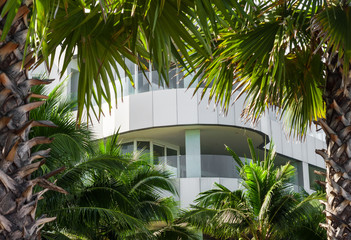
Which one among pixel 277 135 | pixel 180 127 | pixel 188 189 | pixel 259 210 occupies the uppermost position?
pixel 180 127

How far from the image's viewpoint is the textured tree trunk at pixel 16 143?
3.74m

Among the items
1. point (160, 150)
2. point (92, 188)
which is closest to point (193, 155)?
point (160, 150)

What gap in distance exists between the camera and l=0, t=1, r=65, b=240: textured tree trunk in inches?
147

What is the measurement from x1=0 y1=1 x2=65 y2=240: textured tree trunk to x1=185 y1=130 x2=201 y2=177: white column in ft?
55.4

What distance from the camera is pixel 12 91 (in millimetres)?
3859

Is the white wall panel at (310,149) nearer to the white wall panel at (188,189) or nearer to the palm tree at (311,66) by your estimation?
the white wall panel at (188,189)

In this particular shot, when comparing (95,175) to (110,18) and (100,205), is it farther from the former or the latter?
(110,18)

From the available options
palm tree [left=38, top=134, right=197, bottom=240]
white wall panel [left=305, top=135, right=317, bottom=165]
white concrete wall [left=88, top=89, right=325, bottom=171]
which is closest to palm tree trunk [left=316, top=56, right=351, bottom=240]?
palm tree [left=38, top=134, right=197, bottom=240]

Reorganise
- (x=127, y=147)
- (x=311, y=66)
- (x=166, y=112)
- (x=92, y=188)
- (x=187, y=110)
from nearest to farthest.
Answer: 1. (x=311, y=66)
2. (x=92, y=188)
3. (x=187, y=110)
4. (x=166, y=112)
5. (x=127, y=147)

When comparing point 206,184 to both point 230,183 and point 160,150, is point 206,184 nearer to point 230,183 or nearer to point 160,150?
point 230,183

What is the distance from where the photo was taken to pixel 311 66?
7.48 metres

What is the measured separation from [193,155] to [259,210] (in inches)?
260

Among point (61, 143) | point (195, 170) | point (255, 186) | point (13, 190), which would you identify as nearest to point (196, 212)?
point (255, 186)

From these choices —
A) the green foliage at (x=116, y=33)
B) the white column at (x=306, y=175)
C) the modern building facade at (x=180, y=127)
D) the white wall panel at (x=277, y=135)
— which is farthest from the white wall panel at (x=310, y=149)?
the green foliage at (x=116, y=33)
